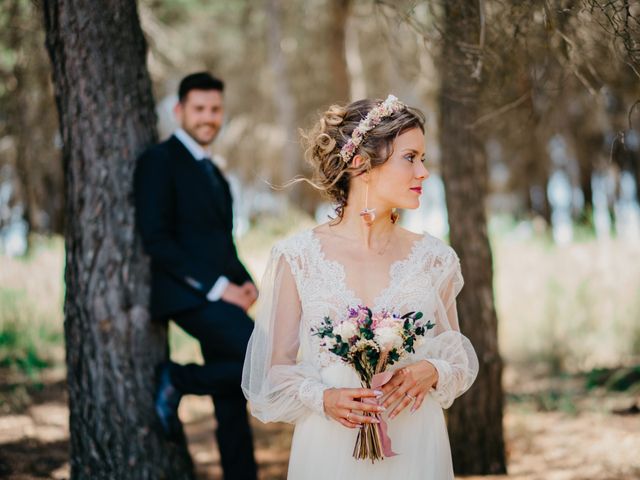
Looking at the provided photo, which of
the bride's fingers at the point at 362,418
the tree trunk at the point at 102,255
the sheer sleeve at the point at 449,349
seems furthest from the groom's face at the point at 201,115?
the bride's fingers at the point at 362,418

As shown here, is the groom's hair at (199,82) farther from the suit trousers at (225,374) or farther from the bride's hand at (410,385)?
the bride's hand at (410,385)

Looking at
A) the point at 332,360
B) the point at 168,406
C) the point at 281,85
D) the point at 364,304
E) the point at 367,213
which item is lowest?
the point at 168,406

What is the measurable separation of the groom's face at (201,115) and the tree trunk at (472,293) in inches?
64.6

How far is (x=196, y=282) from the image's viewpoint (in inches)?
152

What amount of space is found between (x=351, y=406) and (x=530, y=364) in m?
6.99

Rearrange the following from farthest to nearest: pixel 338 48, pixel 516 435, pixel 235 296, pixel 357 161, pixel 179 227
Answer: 1. pixel 338 48
2. pixel 516 435
3. pixel 179 227
4. pixel 235 296
5. pixel 357 161

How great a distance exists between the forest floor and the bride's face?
2724 millimetres

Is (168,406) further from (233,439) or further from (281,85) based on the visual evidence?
(281,85)

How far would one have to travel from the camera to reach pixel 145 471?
382 centimetres

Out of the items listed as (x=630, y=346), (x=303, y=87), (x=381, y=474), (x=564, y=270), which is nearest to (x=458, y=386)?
(x=381, y=474)

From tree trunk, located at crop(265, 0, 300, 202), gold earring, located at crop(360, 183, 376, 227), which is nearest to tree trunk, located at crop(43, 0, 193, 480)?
gold earring, located at crop(360, 183, 376, 227)

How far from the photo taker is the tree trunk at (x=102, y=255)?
12.5 feet

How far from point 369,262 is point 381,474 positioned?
2.80 feet

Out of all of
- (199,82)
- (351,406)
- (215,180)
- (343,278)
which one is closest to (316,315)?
(343,278)
